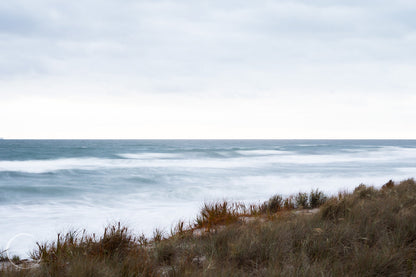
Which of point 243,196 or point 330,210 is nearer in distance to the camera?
point 330,210

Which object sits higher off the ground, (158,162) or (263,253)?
(263,253)

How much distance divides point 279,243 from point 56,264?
2585 millimetres

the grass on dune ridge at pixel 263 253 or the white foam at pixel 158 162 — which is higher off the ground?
the grass on dune ridge at pixel 263 253

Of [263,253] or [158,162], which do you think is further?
[158,162]

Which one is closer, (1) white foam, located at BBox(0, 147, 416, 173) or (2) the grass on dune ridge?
(2) the grass on dune ridge

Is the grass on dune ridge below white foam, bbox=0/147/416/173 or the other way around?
the other way around

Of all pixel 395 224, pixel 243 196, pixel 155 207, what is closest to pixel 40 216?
pixel 155 207

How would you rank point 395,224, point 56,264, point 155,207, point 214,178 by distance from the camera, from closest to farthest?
point 56,264 < point 395,224 < point 155,207 < point 214,178

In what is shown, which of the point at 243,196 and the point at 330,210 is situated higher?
the point at 330,210

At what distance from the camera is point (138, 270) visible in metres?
3.11

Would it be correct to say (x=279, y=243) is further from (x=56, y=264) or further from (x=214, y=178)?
(x=214, y=178)

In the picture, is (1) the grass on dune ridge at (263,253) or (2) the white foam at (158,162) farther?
(2) the white foam at (158,162)

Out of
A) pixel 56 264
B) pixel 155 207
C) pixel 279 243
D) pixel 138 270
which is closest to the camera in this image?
pixel 138 270

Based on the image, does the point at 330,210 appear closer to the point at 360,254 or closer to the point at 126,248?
the point at 360,254
